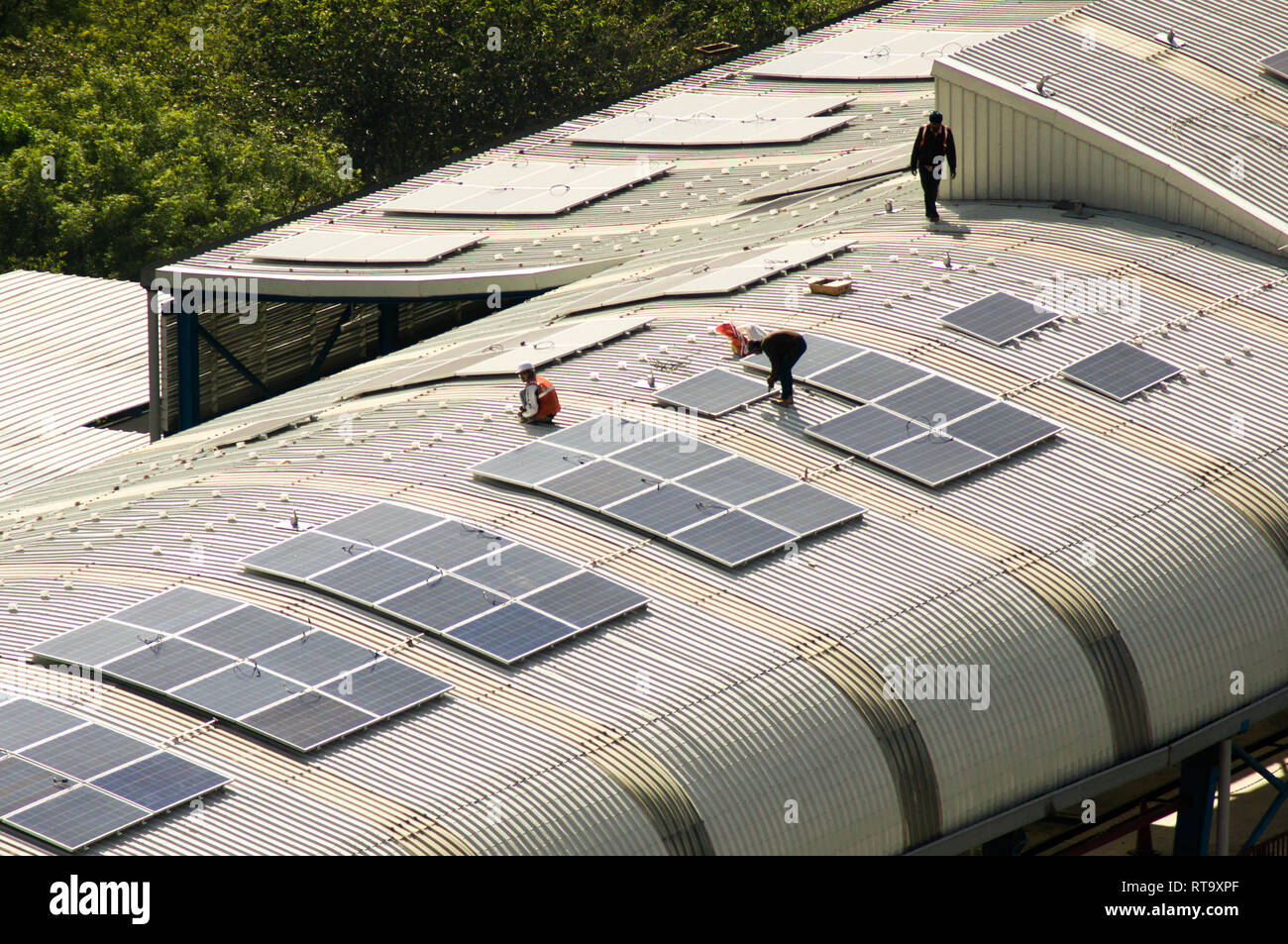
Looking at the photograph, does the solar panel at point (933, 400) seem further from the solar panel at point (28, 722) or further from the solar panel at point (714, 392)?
the solar panel at point (28, 722)

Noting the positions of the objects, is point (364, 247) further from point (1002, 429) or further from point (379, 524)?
point (1002, 429)

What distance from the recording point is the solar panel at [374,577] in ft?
113

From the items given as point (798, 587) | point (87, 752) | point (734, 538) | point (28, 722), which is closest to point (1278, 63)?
point (734, 538)

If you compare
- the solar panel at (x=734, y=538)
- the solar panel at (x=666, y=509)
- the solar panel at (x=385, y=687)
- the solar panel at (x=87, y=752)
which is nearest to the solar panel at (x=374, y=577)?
the solar panel at (x=385, y=687)

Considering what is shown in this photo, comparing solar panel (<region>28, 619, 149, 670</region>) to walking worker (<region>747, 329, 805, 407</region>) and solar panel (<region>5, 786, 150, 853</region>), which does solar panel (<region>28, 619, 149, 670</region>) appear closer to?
solar panel (<region>5, 786, 150, 853</region>)

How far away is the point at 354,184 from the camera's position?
94.7 meters

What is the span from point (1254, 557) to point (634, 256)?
69.1 ft

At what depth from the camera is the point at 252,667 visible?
32.5 meters

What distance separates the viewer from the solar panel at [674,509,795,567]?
35.7 metres

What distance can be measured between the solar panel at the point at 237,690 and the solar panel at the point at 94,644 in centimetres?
168

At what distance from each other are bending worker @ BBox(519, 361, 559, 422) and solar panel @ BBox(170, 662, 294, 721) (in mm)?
9635
